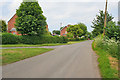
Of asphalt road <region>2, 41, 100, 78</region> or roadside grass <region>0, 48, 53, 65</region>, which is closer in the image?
asphalt road <region>2, 41, 100, 78</region>

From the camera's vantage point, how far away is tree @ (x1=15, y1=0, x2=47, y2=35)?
2453cm

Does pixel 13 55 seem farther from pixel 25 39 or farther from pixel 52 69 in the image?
pixel 25 39

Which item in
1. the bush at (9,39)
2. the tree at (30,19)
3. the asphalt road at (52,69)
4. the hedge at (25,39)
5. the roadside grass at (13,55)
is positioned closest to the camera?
the asphalt road at (52,69)

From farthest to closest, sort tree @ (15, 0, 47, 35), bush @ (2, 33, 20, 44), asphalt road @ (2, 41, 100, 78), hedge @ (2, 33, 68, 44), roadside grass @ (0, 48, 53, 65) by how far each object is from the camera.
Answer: tree @ (15, 0, 47, 35)
hedge @ (2, 33, 68, 44)
bush @ (2, 33, 20, 44)
roadside grass @ (0, 48, 53, 65)
asphalt road @ (2, 41, 100, 78)

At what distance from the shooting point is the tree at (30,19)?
80.5 ft

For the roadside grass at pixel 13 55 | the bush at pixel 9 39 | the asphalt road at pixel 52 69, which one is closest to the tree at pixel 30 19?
the bush at pixel 9 39

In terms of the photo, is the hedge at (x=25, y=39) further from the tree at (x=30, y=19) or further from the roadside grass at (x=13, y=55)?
the roadside grass at (x=13, y=55)

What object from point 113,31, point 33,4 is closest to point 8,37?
point 33,4

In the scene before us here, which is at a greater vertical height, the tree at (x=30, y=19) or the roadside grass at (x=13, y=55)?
the tree at (x=30, y=19)

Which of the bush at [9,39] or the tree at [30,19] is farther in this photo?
the tree at [30,19]

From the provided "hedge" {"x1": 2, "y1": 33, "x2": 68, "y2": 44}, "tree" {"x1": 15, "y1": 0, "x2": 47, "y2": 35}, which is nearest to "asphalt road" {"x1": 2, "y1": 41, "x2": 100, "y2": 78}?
"hedge" {"x1": 2, "y1": 33, "x2": 68, "y2": 44}

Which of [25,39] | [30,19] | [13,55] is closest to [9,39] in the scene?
[25,39]

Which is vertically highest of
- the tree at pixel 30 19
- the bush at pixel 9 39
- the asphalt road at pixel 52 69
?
the tree at pixel 30 19

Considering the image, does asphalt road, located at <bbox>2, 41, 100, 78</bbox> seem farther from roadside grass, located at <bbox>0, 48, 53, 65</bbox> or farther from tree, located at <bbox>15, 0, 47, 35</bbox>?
tree, located at <bbox>15, 0, 47, 35</bbox>
